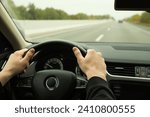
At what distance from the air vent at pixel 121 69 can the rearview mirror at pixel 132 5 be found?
79.6 inches

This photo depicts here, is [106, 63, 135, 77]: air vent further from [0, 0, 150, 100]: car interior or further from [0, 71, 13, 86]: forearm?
[0, 71, 13, 86]: forearm

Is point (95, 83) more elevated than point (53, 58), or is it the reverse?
point (95, 83)

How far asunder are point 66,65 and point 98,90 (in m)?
1.30

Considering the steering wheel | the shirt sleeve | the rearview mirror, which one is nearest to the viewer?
the shirt sleeve

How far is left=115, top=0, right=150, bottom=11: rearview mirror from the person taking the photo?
122 inches

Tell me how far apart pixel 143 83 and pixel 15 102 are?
8.17 feet

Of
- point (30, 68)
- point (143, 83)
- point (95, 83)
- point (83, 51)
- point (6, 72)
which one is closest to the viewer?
point (95, 83)

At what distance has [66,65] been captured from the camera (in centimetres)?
399

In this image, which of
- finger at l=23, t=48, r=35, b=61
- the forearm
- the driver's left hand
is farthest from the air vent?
the forearm

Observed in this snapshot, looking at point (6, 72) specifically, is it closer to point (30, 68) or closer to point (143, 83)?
point (30, 68)

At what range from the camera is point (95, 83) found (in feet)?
9.19

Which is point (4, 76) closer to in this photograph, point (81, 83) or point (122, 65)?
point (81, 83)

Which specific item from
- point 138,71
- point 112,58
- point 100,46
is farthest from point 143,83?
point 100,46

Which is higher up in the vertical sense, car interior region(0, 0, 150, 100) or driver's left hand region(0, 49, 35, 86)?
driver's left hand region(0, 49, 35, 86)
